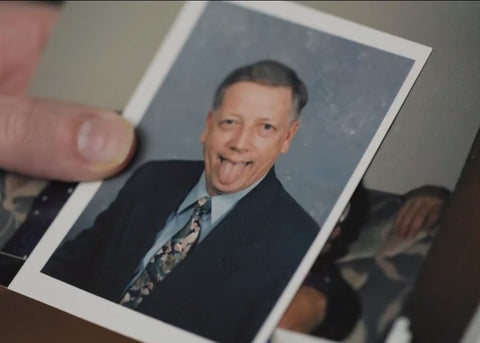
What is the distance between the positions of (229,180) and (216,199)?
2 centimetres

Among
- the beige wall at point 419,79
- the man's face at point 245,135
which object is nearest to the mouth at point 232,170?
the man's face at point 245,135

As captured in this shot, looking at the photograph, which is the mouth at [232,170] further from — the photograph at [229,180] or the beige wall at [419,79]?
the beige wall at [419,79]

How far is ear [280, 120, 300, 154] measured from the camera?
1.90 ft

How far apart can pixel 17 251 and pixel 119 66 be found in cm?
22

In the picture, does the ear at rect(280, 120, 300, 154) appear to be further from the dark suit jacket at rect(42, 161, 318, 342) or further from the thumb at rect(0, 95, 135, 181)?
the thumb at rect(0, 95, 135, 181)

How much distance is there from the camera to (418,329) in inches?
20.7

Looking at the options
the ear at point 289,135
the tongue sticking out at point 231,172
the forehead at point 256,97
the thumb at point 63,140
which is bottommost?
the thumb at point 63,140

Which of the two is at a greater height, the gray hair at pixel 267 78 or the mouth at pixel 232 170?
the gray hair at pixel 267 78

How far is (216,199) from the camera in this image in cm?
58

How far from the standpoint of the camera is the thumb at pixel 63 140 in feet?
1.96

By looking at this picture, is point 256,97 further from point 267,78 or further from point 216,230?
point 216,230

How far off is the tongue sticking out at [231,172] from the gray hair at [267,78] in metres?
0.07

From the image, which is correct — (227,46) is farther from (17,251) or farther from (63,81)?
Result: (17,251)

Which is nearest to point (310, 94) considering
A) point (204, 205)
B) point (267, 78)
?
point (267, 78)
